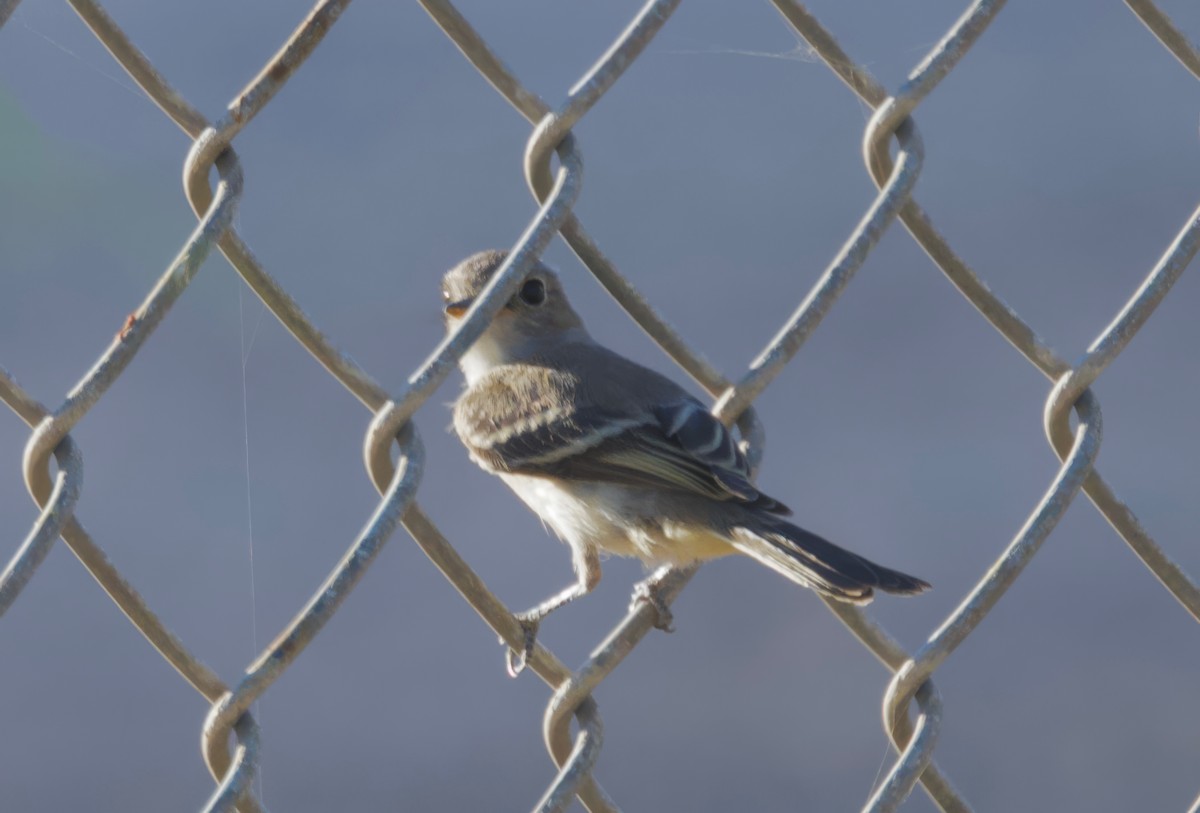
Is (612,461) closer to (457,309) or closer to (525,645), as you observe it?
(457,309)

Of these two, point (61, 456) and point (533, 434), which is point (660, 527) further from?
point (61, 456)

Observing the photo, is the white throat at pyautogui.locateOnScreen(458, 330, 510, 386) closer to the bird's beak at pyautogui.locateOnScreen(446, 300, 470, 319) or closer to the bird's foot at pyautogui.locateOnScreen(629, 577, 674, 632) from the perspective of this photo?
the bird's beak at pyautogui.locateOnScreen(446, 300, 470, 319)

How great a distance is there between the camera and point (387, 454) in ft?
4.72

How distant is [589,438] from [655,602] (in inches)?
22.3

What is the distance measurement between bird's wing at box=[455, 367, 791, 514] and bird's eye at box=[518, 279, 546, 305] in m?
0.38

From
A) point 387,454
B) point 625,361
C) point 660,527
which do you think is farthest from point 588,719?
point 625,361

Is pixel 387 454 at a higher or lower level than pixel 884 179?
lower

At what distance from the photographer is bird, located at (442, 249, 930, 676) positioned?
7.60 ft

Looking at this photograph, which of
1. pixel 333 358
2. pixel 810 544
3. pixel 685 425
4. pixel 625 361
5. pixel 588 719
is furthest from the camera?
pixel 625 361

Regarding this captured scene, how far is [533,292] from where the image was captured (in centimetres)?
293

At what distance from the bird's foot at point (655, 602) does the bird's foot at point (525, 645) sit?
0.14 metres

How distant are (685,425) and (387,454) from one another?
1.05 m

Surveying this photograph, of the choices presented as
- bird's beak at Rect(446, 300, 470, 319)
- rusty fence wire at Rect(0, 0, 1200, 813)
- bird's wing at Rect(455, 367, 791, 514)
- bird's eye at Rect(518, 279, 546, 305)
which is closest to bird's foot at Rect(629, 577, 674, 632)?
rusty fence wire at Rect(0, 0, 1200, 813)

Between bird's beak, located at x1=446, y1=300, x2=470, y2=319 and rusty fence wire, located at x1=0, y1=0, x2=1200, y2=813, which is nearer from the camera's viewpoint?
rusty fence wire, located at x1=0, y1=0, x2=1200, y2=813
